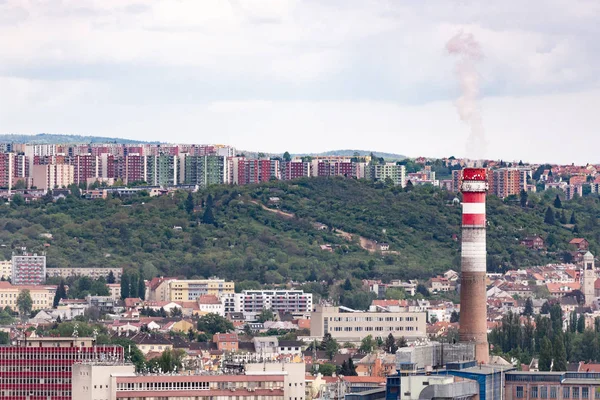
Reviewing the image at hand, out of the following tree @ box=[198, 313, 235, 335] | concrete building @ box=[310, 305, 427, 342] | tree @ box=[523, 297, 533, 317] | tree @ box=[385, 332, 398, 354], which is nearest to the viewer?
tree @ box=[385, 332, 398, 354]

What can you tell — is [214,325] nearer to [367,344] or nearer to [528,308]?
[367,344]

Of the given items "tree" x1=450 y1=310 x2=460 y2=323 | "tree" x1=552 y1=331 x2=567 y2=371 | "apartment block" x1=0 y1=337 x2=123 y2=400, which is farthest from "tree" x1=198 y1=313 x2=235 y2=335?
"apartment block" x1=0 y1=337 x2=123 y2=400

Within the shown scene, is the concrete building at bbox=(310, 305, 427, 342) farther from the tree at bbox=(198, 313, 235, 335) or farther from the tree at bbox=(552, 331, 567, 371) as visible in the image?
the tree at bbox=(552, 331, 567, 371)

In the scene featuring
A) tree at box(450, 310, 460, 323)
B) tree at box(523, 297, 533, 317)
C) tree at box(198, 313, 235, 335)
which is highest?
tree at box(523, 297, 533, 317)

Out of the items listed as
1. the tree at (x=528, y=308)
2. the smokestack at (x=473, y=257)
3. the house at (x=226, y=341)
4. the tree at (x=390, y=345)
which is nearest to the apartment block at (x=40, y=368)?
the smokestack at (x=473, y=257)

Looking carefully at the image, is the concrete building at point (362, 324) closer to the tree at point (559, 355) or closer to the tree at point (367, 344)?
the tree at point (367, 344)

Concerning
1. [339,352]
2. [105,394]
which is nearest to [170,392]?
[105,394]
